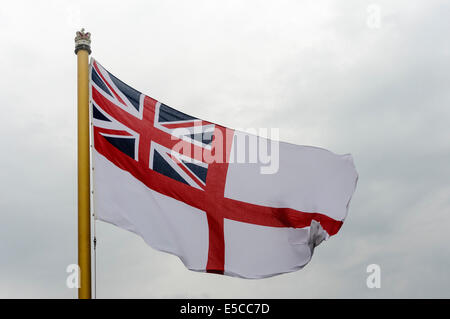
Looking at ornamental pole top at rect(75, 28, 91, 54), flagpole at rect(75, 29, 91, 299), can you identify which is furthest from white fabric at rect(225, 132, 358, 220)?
ornamental pole top at rect(75, 28, 91, 54)

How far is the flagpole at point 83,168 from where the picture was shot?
885cm

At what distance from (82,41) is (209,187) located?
3436 millimetres

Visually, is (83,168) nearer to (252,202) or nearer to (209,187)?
(209,187)

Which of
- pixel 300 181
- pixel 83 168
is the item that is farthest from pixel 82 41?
pixel 300 181

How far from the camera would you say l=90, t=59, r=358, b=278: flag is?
32.7 feet

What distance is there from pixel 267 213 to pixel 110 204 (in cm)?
297

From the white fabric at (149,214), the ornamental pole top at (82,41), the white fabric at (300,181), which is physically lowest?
the white fabric at (149,214)

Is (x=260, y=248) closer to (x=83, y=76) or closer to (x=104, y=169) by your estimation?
(x=104, y=169)

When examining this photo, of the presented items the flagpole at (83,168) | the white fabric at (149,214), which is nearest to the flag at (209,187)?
the white fabric at (149,214)

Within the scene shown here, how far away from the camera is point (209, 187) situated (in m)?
10.7

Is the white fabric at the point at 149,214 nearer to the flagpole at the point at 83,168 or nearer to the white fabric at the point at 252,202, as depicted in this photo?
the white fabric at the point at 252,202

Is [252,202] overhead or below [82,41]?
below
